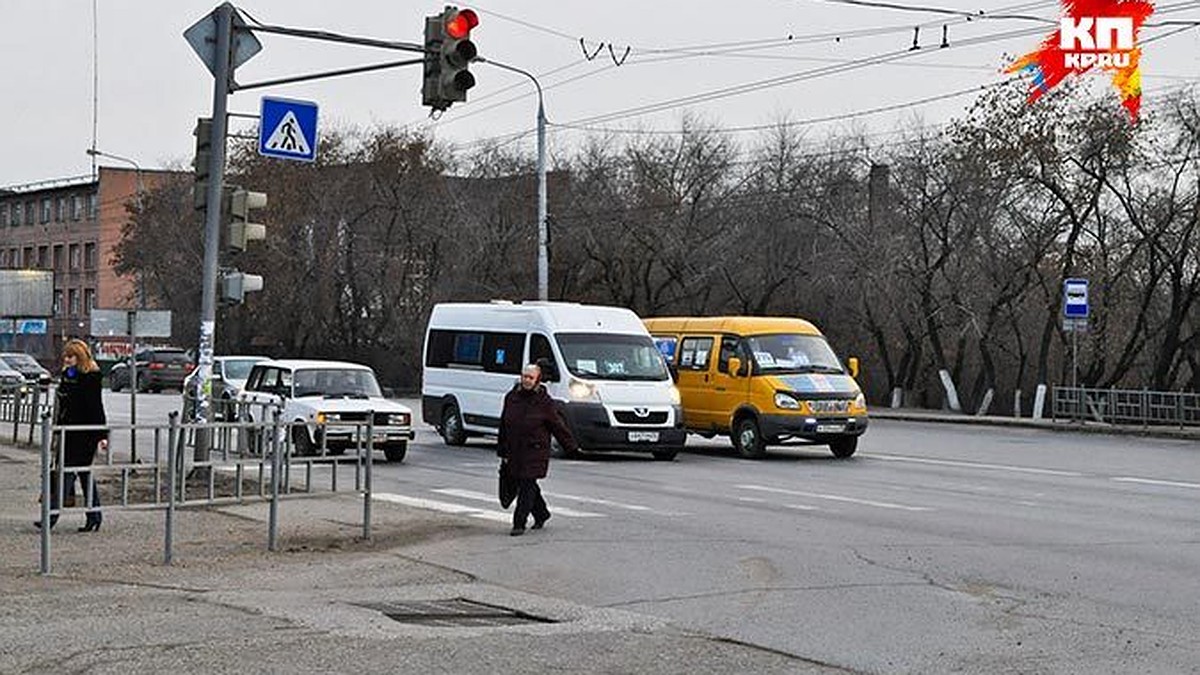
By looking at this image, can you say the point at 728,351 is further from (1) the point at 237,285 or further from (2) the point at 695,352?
(1) the point at 237,285

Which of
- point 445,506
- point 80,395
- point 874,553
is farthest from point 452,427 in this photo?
point 874,553

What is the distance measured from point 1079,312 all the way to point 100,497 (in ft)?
89.7

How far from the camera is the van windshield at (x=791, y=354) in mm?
27641

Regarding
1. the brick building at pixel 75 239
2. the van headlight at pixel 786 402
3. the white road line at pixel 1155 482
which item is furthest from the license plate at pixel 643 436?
the brick building at pixel 75 239

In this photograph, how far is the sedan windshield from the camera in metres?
26.0

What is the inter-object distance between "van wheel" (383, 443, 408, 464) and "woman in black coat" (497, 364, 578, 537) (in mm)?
10084

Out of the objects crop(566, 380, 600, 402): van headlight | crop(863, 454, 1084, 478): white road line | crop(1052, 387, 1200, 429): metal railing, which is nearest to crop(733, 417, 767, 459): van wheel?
crop(863, 454, 1084, 478): white road line

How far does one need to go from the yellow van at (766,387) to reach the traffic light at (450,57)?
9.87 metres

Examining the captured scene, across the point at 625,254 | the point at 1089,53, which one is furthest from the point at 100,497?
the point at 625,254

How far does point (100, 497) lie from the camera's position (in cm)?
1572

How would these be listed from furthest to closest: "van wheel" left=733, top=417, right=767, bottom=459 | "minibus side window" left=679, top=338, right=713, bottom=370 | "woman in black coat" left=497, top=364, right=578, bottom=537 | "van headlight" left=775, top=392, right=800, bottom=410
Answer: "minibus side window" left=679, top=338, right=713, bottom=370
"van wheel" left=733, top=417, right=767, bottom=459
"van headlight" left=775, top=392, right=800, bottom=410
"woman in black coat" left=497, top=364, right=578, bottom=537

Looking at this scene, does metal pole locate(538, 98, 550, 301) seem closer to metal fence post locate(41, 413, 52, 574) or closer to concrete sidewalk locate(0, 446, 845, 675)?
concrete sidewalk locate(0, 446, 845, 675)

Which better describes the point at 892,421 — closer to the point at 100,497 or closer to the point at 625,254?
the point at 625,254

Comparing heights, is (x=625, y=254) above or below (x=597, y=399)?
above
